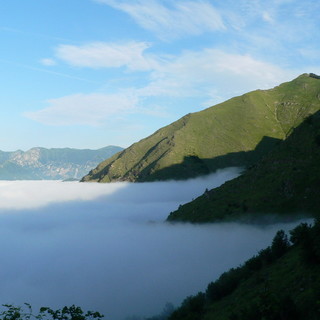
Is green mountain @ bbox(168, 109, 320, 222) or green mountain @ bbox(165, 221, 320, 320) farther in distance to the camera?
green mountain @ bbox(168, 109, 320, 222)

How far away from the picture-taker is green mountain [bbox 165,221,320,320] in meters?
36.0

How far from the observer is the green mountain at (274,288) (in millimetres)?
35994

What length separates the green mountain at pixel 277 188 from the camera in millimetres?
138250

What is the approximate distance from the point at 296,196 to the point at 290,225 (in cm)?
1673

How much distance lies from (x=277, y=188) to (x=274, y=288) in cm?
10655

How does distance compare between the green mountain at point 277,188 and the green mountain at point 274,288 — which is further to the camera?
the green mountain at point 277,188

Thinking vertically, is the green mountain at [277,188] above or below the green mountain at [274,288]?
above

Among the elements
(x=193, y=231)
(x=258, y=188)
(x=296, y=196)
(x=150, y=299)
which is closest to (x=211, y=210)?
(x=193, y=231)

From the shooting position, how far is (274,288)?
2052 inches

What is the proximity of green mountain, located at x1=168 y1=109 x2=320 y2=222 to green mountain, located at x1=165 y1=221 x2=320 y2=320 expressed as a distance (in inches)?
2592

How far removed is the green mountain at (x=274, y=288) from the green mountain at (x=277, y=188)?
65828 mm

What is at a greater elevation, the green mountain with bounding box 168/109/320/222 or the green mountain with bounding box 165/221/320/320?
the green mountain with bounding box 168/109/320/222

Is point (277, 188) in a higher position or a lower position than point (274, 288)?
higher

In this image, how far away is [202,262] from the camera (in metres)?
178
